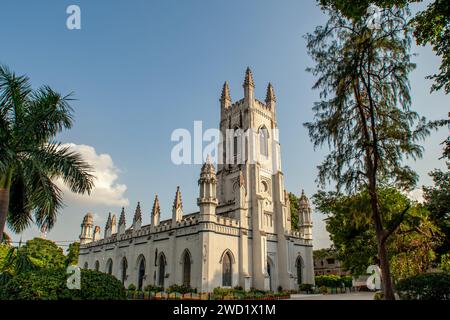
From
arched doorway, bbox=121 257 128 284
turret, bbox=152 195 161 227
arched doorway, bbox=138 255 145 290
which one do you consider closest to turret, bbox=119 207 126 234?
arched doorway, bbox=121 257 128 284

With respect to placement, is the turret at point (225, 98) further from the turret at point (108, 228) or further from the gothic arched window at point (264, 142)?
the turret at point (108, 228)

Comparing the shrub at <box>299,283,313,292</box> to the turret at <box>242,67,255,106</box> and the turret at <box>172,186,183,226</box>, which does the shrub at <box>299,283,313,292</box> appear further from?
the turret at <box>242,67,255,106</box>

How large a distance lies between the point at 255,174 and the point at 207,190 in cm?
662

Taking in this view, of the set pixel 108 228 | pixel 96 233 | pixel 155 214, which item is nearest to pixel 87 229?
pixel 96 233

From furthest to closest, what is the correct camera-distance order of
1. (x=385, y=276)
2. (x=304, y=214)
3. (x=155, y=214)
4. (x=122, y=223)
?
(x=122, y=223)
(x=304, y=214)
(x=155, y=214)
(x=385, y=276)

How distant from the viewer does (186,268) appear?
3131cm

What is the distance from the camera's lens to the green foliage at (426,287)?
12.8 meters

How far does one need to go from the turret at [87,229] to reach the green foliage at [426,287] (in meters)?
45.8

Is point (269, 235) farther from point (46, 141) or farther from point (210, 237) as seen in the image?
point (46, 141)

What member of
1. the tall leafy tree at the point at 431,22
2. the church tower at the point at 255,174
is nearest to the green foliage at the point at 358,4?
the tall leafy tree at the point at 431,22

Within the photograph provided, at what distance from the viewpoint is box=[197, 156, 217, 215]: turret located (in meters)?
30.2

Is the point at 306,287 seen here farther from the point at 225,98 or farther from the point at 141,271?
the point at 225,98

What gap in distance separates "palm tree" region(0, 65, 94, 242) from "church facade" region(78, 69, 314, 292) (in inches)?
726
